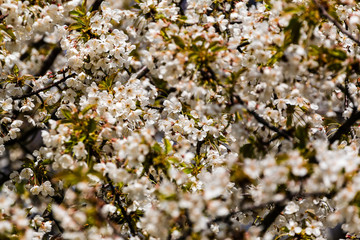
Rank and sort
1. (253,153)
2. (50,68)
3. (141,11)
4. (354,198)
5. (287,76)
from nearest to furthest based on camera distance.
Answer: (354,198)
(287,76)
(253,153)
(141,11)
(50,68)

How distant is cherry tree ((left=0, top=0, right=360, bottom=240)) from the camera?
264 centimetres

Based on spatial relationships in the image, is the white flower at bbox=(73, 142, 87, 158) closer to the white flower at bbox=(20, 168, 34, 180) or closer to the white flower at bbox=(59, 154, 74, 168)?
the white flower at bbox=(59, 154, 74, 168)

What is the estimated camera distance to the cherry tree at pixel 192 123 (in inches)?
104

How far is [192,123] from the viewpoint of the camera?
4262 mm

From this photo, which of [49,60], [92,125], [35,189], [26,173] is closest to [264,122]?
[92,125]

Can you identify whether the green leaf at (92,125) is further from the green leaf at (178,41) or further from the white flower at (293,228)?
the white flower at (293,228)

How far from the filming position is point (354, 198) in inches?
98.6

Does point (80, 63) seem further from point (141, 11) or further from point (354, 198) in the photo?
point (354, 198)

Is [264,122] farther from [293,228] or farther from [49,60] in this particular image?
[49,60]

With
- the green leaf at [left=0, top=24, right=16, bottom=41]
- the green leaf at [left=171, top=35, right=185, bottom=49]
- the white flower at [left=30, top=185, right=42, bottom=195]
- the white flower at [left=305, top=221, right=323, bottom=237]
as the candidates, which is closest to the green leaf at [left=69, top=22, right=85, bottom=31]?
the green leaf at [left=0, top=24, right=16, bottom=41]

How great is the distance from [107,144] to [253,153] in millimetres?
1101

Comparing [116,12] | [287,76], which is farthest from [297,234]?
[116,12]

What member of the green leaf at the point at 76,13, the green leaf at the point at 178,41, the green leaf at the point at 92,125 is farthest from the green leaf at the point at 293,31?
the green leaf at the point at 76,13

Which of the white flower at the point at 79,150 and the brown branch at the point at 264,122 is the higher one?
the brown branch at the point at 264,122
